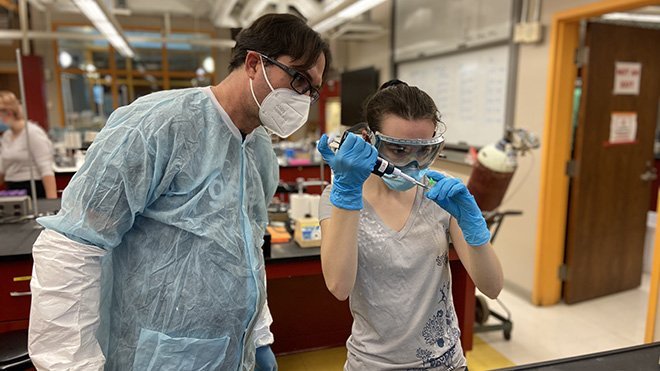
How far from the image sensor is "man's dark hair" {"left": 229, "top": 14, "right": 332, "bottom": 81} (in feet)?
3.68

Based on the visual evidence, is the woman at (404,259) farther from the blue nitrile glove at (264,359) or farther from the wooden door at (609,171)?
the wooden door at (609,171)

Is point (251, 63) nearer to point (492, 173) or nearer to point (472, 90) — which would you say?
point (492, 173)

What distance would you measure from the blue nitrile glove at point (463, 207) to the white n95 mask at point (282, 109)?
0.41m

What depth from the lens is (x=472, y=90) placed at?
4.30 m

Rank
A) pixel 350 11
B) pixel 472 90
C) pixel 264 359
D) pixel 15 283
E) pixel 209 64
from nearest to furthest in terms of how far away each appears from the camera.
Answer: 1. pixel 264 359
2. pixel 15 283
3. pixel 472 90
4. pixel 350 11
5. pixel 209 64

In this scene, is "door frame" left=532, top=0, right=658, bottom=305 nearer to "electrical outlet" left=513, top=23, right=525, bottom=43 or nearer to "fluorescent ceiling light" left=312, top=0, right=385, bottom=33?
"electrical outlet" left=513, top=23, right=525, bottom=43

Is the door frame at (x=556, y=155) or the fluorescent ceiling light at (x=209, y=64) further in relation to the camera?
the fluorescent ceiling light at (x=209, y=64)

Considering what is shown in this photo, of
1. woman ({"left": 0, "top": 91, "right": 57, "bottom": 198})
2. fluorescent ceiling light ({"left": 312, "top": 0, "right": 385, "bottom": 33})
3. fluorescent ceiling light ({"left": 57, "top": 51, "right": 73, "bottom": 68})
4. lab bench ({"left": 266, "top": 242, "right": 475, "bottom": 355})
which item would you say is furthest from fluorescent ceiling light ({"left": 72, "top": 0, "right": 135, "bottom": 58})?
lab bench ({"left": 266, "top": 242, "right": 475, "bottom": 355})

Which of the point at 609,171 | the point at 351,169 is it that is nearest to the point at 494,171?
the point at 609,171

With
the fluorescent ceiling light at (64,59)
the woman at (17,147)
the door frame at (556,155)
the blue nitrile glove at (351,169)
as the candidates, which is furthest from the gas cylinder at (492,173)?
the fluorescent ceiling light at (64,59)

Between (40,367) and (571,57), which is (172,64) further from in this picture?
(40,367)

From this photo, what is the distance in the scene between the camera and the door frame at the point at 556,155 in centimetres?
323

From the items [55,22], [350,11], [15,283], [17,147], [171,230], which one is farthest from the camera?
[55,22]

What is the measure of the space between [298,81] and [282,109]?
80mm
